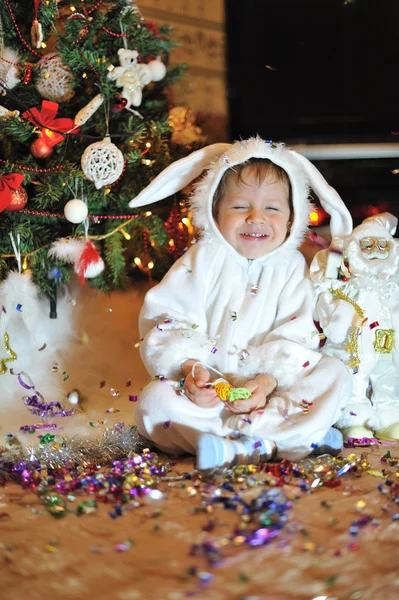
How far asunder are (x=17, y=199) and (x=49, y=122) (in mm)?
258

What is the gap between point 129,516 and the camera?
1.50 metres

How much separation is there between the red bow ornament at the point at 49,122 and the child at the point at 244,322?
354 millimetres

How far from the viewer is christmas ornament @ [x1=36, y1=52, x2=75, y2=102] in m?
2.26

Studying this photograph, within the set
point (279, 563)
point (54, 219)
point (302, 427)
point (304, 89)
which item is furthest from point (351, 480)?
point (304, 89)

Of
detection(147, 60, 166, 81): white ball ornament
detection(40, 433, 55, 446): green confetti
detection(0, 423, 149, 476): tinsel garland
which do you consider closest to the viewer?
detection(0, 423, 149, 476): tinsel garland

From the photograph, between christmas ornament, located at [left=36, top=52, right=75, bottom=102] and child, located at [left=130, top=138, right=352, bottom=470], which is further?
christmas ornament, located at [left=36, top=52, right=75, bottom=102]

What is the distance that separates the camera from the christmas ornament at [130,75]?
2270mm

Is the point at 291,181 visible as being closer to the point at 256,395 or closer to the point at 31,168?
the point at 256,395

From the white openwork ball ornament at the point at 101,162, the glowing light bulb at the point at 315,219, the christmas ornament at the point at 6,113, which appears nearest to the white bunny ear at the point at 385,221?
the glowing light bulb at the point at 315,219

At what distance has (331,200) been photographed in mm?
2062

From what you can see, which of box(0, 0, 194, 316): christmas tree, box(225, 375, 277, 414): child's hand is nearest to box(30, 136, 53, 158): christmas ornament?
box(0, 0, 194, 316): christmas tree

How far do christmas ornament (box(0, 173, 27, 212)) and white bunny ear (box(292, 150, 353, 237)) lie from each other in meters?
0.84

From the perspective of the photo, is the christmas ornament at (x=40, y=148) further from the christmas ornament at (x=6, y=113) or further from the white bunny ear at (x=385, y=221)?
the white bunny ear at (x=385, y=221)

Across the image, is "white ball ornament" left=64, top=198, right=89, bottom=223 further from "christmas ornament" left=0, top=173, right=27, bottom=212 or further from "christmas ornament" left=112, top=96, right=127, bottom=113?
"christmas ornament" left=112, top=96, right=127, bottom=113
